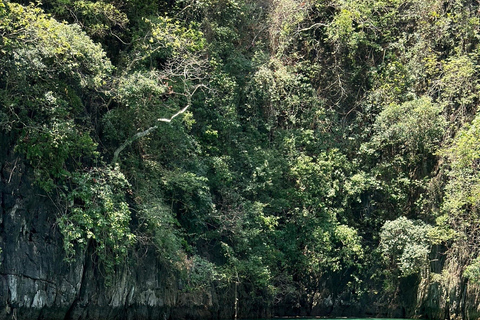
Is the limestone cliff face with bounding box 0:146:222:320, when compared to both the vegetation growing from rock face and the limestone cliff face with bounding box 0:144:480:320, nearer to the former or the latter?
the limestone cliff face with bounding box 0:144:480:320

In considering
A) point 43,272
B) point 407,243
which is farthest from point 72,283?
point 407,243

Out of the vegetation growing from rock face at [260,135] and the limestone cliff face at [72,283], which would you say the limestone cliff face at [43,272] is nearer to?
the limestone cliff face at [72,283]

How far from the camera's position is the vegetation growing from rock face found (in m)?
14.0

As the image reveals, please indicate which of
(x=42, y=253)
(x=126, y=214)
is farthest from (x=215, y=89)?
(x=42, y=253)

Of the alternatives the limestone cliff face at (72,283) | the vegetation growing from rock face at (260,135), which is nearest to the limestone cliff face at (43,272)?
the limestone cliff face at (72,283)

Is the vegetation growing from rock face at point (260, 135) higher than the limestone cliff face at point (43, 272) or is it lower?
higher

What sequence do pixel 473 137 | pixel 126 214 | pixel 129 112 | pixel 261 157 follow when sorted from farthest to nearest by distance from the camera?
pixel 261 157, pixel 473 137, pixel 129 112, pixel 126 214

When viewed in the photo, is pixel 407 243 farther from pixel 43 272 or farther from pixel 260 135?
pixel 43 272

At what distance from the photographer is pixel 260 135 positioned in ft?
64.5

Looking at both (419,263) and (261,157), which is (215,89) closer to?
(261,157)

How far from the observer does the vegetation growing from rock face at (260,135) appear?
14.0 meters

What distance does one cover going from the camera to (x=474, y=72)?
64.0 ft

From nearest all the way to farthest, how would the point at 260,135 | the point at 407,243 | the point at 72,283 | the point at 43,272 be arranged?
the point at 43,272, the point at 72,283, the point at 407,243, the point at 260,135

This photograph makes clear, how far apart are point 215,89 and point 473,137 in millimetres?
6643
